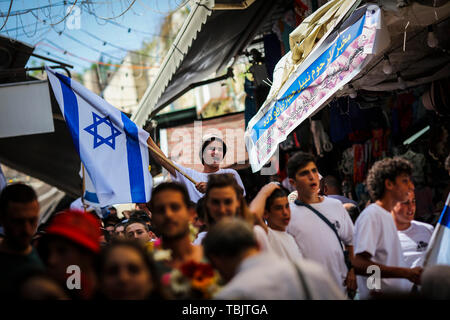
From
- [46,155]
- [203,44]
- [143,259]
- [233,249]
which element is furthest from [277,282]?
[46,155]

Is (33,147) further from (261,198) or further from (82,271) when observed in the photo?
(82,271)

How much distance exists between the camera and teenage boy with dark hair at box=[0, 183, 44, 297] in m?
3.65

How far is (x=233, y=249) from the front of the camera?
305 centimetres

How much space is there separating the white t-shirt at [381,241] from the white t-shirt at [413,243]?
27 centimetres

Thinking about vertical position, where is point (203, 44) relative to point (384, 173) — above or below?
above

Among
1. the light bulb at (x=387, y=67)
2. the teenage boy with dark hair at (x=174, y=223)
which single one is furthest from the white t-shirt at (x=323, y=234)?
the light bulb at (x=387, y=67)

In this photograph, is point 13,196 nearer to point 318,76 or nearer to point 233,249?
point 233,249

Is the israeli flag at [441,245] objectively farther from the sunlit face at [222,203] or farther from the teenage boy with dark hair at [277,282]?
the teenage boy with dark hair at [277,282]

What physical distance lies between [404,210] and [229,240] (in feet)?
7.42

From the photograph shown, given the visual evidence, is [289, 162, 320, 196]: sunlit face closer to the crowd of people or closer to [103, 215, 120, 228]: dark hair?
the crowd of people

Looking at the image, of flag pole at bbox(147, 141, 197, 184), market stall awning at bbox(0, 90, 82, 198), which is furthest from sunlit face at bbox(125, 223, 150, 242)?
market stall awning at bbox(0, 90, 82, 198)
